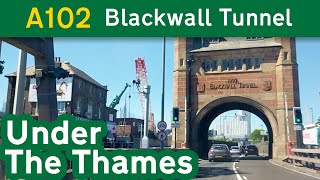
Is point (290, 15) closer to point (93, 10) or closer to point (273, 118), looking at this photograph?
point (93, 10)

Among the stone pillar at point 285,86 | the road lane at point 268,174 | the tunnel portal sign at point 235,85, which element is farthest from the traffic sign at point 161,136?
the stone pillar at point 285,86

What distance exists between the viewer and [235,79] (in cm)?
3606

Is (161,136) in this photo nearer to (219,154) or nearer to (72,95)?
(219,154)

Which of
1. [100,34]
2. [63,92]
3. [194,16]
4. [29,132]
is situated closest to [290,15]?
[194,16]

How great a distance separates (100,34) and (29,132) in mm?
2499

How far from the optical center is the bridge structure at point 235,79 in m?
34.0

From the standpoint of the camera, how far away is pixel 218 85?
119 ft

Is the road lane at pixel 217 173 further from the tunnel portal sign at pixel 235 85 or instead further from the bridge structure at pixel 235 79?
A: the tunnel portal sign at pixel 235 85

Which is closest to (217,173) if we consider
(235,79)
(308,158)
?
(308,158)

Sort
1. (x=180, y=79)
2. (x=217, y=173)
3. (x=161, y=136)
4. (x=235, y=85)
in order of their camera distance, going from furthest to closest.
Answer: (x=180, y=79) → (x=235, y=85) → (x=161, y=136) → (x=217, y=173)

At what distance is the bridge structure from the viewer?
1337 inches

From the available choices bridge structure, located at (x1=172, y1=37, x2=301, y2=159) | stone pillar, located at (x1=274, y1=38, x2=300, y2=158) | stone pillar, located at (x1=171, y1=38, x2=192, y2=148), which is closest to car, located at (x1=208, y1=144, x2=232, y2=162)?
bridge structure, located at (x1=172, y1=37, x2=301, y2=159)

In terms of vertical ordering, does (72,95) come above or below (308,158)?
above

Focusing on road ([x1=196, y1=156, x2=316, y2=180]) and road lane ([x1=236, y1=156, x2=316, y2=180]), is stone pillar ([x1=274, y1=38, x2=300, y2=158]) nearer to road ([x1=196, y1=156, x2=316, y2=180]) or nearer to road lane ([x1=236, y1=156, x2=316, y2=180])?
road ([x1=196, y1=156, x2=316, y2=180])
